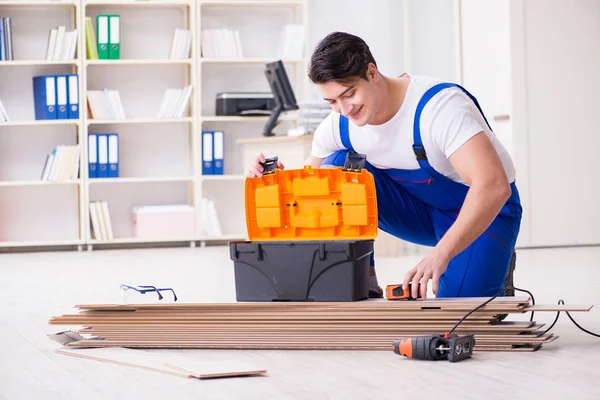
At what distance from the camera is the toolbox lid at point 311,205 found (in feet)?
8.17

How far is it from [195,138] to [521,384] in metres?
5.06

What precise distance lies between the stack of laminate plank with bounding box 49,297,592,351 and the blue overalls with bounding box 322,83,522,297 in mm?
307

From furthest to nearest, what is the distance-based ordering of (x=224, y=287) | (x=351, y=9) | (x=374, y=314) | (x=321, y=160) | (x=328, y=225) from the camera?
1. (x=351, y=9)
2. (x=224, y=287)
3. (x=321, y=160)
4. (x=328, y=225)
5. (x=374, y=314)

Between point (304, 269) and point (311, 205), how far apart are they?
23cm

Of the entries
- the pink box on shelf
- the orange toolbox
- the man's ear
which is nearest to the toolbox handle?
the orange toolbox

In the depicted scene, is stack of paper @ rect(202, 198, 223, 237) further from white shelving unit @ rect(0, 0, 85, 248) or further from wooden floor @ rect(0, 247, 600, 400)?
wooden floor @ rect(0, 247, 600, 400)

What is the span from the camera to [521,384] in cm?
189

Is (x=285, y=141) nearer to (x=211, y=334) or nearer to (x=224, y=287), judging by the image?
(x=224, y=287)

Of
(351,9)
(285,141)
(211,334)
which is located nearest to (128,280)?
(285,141)

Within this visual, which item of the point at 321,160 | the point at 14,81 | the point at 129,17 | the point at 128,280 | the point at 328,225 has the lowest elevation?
the point at 128,280

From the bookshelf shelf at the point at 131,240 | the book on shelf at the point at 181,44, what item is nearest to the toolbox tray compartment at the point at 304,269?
the bookshelf shelf at the point at 131,240

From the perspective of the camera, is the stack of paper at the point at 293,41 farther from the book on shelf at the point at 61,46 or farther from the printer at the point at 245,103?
the book on shelf at the point at 61,46

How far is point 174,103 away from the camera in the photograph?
6.75m

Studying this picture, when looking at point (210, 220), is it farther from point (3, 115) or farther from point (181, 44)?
point (3, 115)
